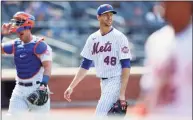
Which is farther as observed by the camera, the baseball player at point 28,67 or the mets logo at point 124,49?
the baseball player at point 28,67

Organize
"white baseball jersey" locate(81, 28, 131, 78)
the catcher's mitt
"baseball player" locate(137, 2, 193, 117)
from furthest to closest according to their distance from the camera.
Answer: the catcher's mitt, "white baseball jersey" locate(81, 28, 131, 78), "baseball player" locate(137, 2, 193, 117)

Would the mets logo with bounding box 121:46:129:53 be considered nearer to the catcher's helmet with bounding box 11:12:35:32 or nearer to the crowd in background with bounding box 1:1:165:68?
the catcher's helmet with bounding box 11:12:35:32

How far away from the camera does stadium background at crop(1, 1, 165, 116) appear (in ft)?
36.1

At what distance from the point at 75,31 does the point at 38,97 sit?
7689mm

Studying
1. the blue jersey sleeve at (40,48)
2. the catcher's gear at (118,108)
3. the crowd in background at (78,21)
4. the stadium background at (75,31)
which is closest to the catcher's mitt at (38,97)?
the blue jersey sleeve at (40,48)

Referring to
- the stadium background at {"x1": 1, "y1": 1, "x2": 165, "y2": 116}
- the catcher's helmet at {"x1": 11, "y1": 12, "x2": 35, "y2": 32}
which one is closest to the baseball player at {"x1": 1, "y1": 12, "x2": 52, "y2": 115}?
the catcher's helmet at {"x1": 11, "y1": 12, "x2": 35, "y2": 32}

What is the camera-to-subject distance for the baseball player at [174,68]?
2885 millimetres

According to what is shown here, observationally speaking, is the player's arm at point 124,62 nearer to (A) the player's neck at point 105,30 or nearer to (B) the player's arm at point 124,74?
(B) the player's arm at point 124,74

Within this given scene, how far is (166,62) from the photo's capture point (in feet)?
9.43

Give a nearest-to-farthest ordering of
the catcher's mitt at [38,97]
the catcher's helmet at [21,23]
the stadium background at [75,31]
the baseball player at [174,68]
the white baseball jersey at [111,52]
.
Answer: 1. the baseball player at [174,68]
2. the white baseball jersey at [111,52]
3. the catcher's mitt at [38,97]
4. the catcher's helmet at [21,23]
5. the stadium background at [75,31]

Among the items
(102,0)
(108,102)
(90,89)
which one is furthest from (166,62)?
(102,0)

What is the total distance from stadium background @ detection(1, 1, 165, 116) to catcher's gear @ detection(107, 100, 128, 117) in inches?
212

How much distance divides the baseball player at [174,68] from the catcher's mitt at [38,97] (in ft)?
8.89

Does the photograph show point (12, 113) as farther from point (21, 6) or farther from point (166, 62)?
point (21, 6)
